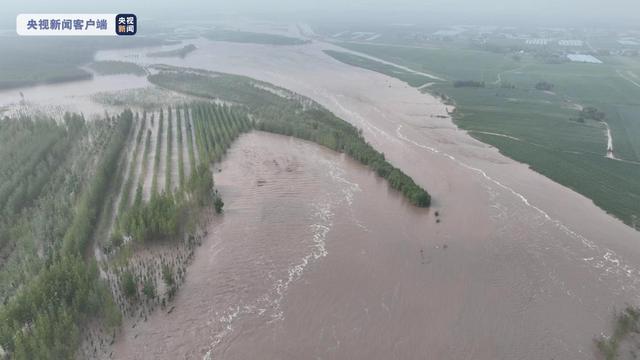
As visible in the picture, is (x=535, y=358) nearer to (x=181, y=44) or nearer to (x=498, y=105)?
(x=498, y=105)

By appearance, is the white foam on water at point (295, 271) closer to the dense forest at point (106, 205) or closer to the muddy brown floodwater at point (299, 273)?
the muddy brown floodwater at point (299, 273)

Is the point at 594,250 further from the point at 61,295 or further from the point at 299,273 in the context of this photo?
the point at 61,295

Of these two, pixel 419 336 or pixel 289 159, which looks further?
pixel 289 159

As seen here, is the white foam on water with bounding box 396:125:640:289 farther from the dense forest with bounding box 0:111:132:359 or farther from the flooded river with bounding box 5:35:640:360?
the dense forest with bounding box 0:111:132:359

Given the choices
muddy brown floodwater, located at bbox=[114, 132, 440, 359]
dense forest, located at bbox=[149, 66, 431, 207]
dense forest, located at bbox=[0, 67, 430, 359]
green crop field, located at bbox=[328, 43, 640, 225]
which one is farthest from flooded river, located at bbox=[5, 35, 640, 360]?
green crop field, located at bbox=[328, 43, 640, 225]

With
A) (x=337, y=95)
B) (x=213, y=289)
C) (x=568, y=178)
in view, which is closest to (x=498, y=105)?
(x=337, y=95)

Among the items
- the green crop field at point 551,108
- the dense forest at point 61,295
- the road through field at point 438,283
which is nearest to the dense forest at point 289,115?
the road through field at point 438,283
